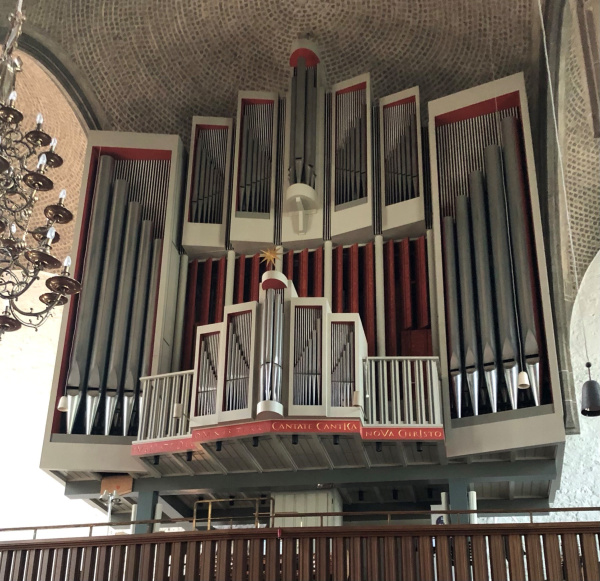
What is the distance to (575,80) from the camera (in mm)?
14133

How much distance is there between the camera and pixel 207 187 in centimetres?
1549

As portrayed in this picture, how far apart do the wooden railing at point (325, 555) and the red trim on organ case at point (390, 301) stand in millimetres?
3411

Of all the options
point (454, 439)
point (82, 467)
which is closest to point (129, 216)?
point (82, 467)

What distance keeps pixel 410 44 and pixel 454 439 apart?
7.25 m

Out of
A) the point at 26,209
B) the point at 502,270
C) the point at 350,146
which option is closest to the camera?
the point at 26,209

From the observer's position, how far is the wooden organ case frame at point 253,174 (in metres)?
14.8

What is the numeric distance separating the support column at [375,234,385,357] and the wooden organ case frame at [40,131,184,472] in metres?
3.24

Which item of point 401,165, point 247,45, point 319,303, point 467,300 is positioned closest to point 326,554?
point 319,303

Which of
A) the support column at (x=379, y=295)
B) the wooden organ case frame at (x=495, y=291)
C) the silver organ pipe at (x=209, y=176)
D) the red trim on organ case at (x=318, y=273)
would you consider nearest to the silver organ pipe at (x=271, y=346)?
the support column at (x=379, y=295)

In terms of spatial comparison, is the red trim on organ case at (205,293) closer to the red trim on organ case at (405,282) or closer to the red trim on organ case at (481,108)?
the red trim on organ case at (405,282)

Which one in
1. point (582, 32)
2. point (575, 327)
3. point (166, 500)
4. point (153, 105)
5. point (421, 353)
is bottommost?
point (166, 500)

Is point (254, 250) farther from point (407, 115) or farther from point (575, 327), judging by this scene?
point (575, 327)

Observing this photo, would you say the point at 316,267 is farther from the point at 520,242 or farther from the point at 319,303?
the point at 520,242

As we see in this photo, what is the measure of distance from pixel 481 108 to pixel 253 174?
387 cm
